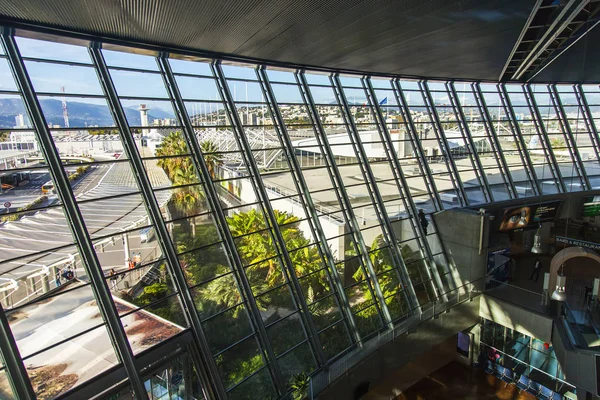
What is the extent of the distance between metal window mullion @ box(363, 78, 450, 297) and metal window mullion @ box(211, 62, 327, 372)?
610cm

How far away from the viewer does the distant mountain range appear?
7.56 metres

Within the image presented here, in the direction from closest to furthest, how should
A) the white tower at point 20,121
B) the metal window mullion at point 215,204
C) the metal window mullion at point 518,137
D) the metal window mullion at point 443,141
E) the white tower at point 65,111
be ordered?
the white tower at point 20,121
the white tower at point 65,111
the metal window mullion at point 215,204
the metal window mullion at point 443,141
the metal window mullion at point 518,137

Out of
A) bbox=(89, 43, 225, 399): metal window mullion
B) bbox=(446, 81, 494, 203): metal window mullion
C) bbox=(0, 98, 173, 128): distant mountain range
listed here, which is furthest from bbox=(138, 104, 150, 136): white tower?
bbox=(446, 81, 494, 203): metal window mullion

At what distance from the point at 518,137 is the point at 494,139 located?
5.58 ft

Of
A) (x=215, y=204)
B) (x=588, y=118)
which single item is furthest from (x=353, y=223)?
(x=588, y=118)

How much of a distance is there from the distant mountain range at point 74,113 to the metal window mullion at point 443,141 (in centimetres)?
1168

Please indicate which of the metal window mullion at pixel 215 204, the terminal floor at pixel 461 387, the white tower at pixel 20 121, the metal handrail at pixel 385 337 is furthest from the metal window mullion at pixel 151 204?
the terminal floor at pixel 461 387

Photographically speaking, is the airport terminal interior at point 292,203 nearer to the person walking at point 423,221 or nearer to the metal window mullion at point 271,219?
the metal window mullion at point 271,219

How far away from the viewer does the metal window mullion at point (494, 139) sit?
1888 centimetres

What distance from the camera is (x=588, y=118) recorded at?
2247 centimetres

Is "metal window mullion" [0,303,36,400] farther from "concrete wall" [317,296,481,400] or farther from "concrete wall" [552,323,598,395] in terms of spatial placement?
"concrete wall" [552,323,598,395]

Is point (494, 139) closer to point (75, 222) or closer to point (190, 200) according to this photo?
point (190, 200)

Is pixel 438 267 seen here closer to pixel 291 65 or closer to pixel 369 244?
pixel 369 244

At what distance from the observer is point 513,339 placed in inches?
616
